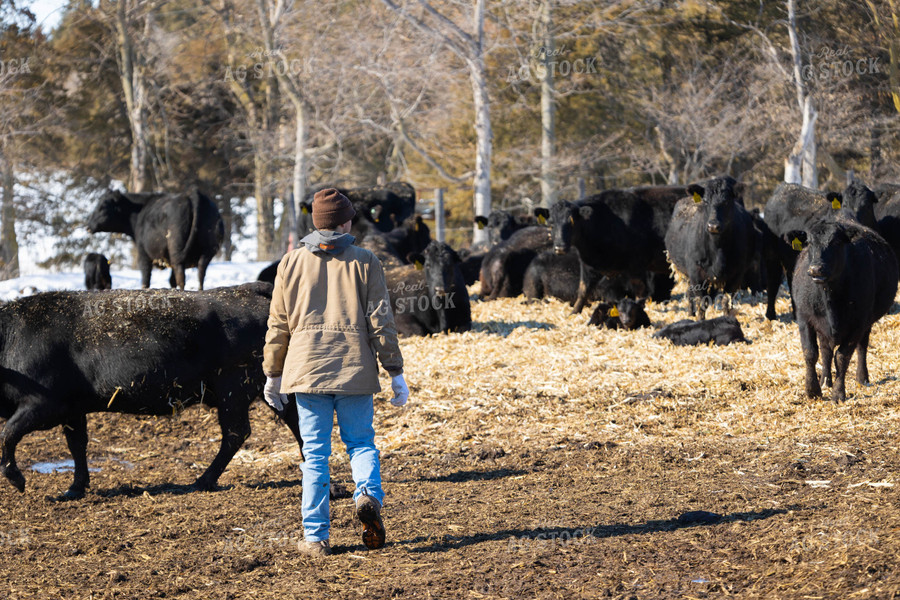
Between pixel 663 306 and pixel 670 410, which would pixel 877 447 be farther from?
pixel 663 306

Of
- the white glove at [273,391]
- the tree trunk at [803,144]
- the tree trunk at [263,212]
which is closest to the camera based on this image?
the white glove at [273,391]

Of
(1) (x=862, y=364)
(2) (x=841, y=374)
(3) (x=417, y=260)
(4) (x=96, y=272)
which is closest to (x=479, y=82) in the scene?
(3) (x=417, y=260)

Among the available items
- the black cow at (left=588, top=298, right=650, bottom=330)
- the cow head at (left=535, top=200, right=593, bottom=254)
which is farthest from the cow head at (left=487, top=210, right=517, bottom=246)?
the black cow at (left=588, top=298, right=650, bottom=330)

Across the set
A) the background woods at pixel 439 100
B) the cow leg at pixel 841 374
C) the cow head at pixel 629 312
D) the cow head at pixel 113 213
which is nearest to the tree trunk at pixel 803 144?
the background woods at pixel 439 100

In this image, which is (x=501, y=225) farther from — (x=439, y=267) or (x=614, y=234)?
(x=439, y=267)

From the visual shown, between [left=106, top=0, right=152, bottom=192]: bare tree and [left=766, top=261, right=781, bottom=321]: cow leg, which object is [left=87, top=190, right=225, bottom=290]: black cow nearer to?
[left=766, top=261, right=781, bottom=321]: cow leg

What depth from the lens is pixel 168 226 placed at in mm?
16062

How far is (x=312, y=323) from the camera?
512 centimetres

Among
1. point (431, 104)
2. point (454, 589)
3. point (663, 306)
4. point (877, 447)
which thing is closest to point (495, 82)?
point (431, 104)

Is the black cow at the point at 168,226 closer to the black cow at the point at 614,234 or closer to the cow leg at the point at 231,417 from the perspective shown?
the black cow at the point at 614,234

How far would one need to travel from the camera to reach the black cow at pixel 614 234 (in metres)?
14.2

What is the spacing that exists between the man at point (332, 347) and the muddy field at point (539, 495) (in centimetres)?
44

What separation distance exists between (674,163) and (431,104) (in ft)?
30.2

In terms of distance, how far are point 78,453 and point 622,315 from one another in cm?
713
